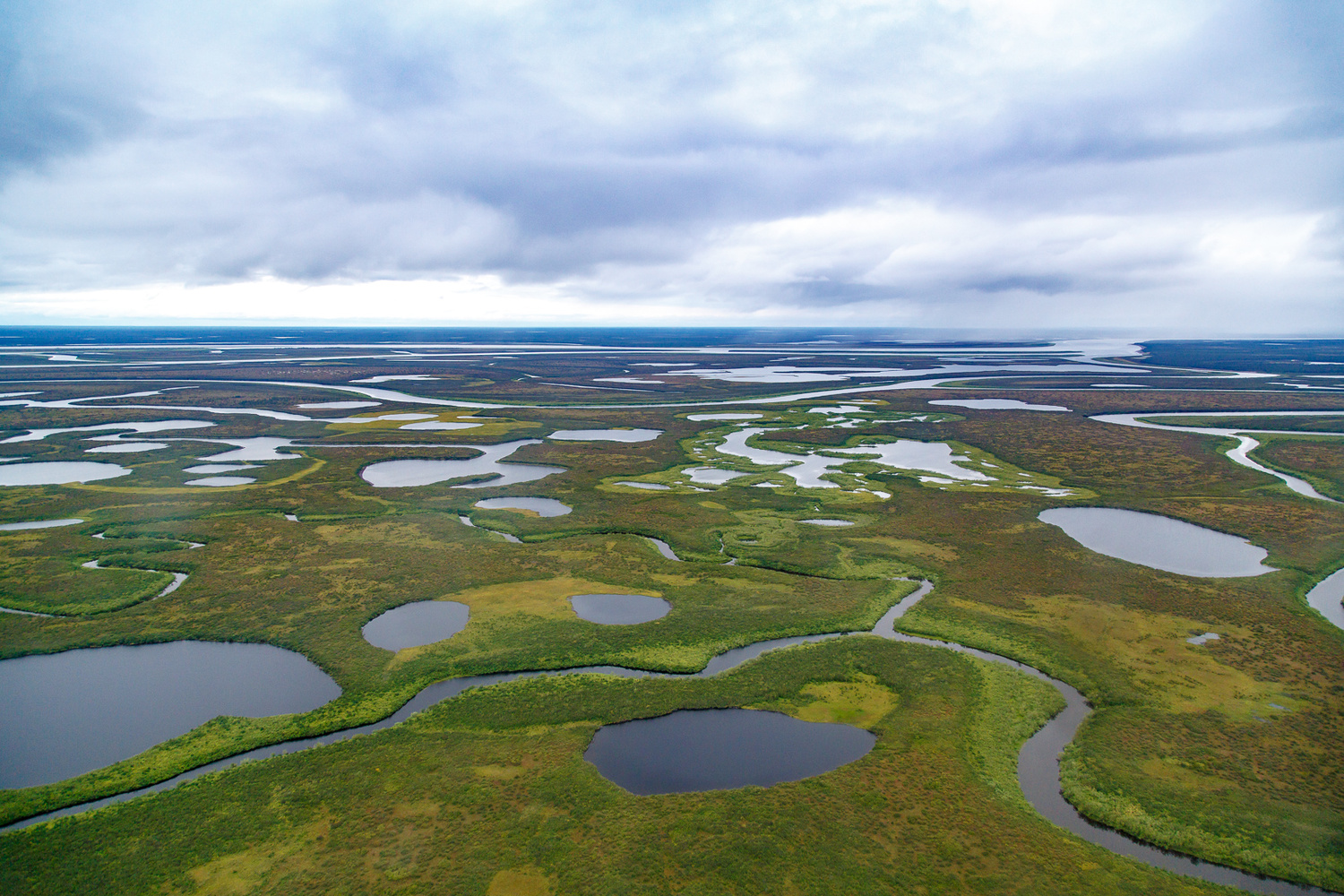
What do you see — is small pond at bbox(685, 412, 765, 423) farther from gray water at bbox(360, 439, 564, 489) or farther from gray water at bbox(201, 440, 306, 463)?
gray water at bbox(201, 440, 306, 463)

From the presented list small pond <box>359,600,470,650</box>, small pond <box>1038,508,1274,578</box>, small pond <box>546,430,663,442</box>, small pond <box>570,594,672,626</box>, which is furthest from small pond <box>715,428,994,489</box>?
small pond <box>359,600,470,650</box>

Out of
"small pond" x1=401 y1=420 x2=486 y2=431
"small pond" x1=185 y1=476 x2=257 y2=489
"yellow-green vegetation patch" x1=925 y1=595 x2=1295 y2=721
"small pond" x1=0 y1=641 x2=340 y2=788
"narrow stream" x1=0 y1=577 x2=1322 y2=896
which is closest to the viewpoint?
"narrow stream" x1=0 y1=577 x2=1322 y2=896

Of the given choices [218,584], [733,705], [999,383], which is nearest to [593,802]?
[733,705]

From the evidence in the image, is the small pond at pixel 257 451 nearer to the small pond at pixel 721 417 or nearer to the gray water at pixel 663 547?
the gray water at pixel 663 547

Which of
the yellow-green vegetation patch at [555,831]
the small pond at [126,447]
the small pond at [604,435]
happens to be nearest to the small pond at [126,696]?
the yellow-green vegetation patch at [555,831]

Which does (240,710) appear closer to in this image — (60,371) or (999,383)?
(999,383)

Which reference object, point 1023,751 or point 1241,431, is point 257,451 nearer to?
point 1023,751
